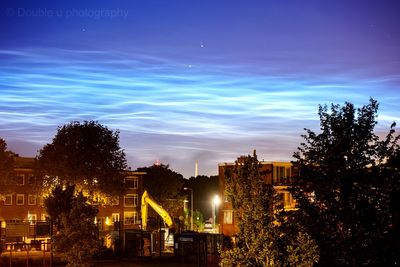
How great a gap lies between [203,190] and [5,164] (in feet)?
286

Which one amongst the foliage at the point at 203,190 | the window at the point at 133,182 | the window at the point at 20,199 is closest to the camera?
the window at the point at 20,199

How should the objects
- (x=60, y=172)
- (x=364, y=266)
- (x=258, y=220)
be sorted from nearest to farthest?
(x=258, y=220), (x=364, y=266), (x=60, y=172)

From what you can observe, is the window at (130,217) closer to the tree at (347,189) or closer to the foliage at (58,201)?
the foliage at (58,201)

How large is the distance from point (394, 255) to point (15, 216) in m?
84.7

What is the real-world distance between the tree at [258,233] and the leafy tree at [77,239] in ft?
57.9

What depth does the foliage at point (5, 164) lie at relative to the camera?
3258 inches

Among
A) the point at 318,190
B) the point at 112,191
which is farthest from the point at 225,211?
the point at 318,190

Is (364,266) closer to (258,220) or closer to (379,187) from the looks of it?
(379,187)

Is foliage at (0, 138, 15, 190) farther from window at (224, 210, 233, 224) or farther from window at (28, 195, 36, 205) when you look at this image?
window at (224, 210, 233, 224)

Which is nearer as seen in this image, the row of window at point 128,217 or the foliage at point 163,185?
the row of window at point 128,217

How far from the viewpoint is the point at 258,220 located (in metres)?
20.2

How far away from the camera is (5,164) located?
83.5 m

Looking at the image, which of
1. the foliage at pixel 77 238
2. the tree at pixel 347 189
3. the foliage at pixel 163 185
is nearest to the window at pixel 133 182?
the foliage at pixel 163 185

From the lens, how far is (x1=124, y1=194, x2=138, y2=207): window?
115m
